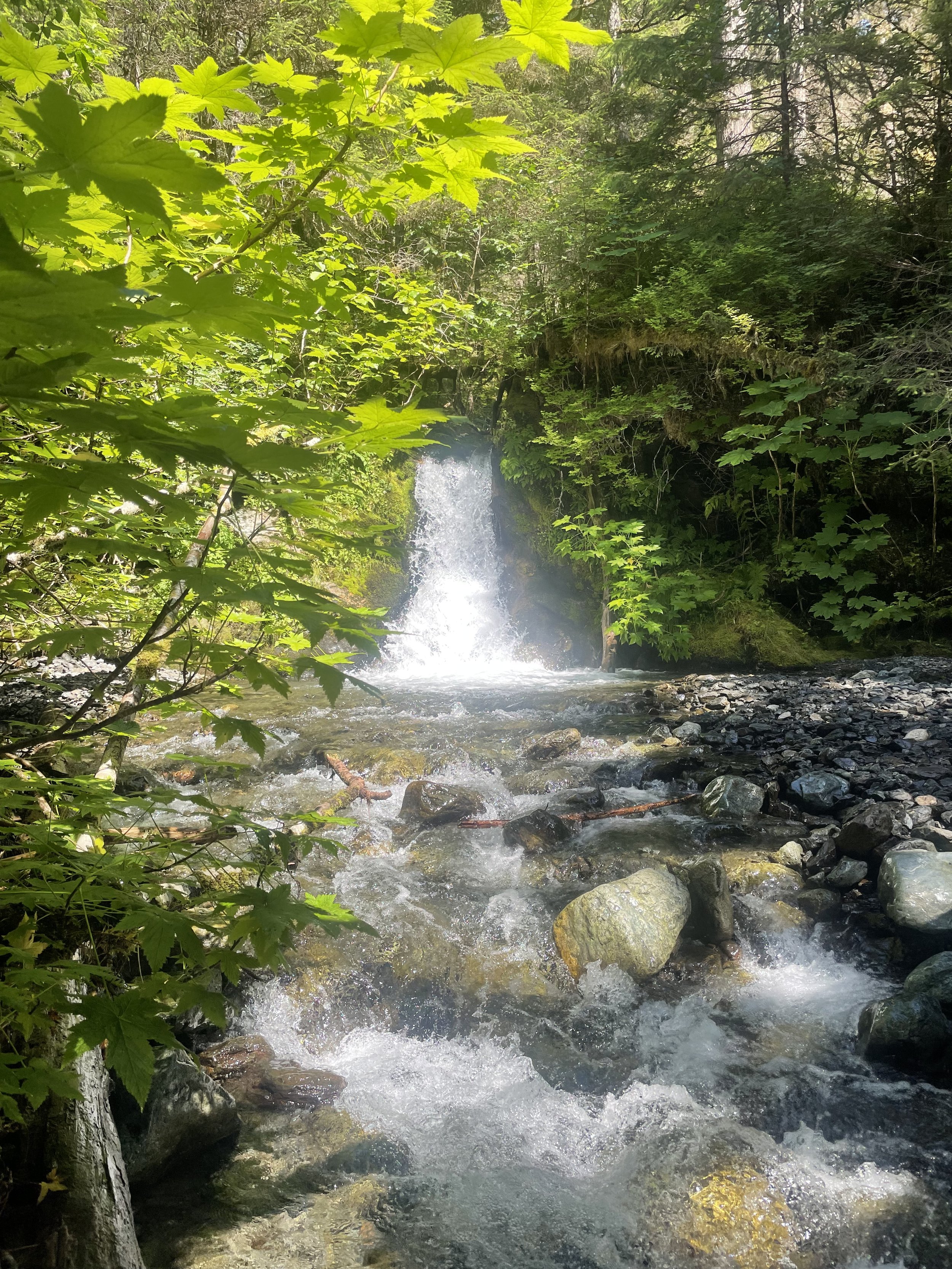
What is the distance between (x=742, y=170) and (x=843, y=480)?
436 cm

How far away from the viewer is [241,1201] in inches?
91.5

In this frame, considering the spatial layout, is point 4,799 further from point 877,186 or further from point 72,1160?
point 877,186

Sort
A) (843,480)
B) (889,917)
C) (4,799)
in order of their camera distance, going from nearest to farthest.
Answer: (4,799)
(889,917)
(843,480)

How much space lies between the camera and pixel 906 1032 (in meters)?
2.83

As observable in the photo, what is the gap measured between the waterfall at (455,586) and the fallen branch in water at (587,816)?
5447 millimetres

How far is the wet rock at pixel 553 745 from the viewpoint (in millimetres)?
6297

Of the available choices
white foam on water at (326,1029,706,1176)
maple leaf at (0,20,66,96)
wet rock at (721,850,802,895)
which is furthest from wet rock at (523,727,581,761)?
maple leaf at (0,20,66,96)

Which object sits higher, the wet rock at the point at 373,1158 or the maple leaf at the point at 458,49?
the maple leaf at the point at 458,49

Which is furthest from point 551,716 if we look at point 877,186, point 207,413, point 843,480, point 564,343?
point 877,186

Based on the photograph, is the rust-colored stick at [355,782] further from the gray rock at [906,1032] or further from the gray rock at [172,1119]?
the gray rock at [906,1032]

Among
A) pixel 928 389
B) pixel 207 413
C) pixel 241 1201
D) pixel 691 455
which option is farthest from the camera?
pixel 691 455

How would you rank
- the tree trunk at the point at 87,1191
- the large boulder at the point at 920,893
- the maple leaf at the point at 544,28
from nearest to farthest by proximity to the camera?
the maple leaf at the point at 544,28 < the tree trunk at the point at 87,1191 < the large boulder at the point at 920,893

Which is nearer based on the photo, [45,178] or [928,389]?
[45,178]

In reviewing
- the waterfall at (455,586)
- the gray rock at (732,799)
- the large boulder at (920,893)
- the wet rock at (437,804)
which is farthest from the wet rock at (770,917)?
the waterfall at (455,586)
